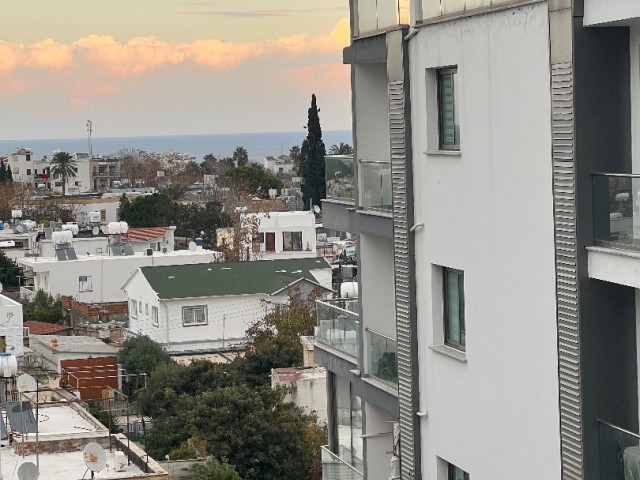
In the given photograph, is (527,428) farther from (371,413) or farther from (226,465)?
(226,465)

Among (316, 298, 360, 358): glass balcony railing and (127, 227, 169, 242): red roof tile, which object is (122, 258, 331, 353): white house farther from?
(316, 298, 360, 358): glass balcony railing

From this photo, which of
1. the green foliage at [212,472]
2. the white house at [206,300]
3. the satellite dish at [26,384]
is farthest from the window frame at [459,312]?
the white house at [206,300]

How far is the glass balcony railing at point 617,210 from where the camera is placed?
402 inches

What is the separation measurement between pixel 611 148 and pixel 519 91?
1.29 metres

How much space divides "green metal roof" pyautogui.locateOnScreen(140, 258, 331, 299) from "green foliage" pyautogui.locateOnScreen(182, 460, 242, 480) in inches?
1173

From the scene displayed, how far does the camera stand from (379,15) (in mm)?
15367

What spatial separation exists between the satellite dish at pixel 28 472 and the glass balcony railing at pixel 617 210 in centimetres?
1424

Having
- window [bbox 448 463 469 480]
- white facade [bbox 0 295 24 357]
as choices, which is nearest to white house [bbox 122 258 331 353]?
white facade [bbox 0 295 24 357]

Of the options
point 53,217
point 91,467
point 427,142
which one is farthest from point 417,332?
point 53,217

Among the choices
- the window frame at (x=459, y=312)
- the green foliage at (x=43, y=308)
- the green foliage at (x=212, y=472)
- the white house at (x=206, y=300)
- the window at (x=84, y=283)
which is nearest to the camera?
the window frame at (x=459, y=312)

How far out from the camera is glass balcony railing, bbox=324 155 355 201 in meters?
17.1

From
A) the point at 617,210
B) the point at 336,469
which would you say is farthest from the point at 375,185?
the point at 617,210

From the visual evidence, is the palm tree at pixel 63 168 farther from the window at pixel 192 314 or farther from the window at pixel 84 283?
the window at pixel 192 314

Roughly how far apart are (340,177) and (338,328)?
1.99m
